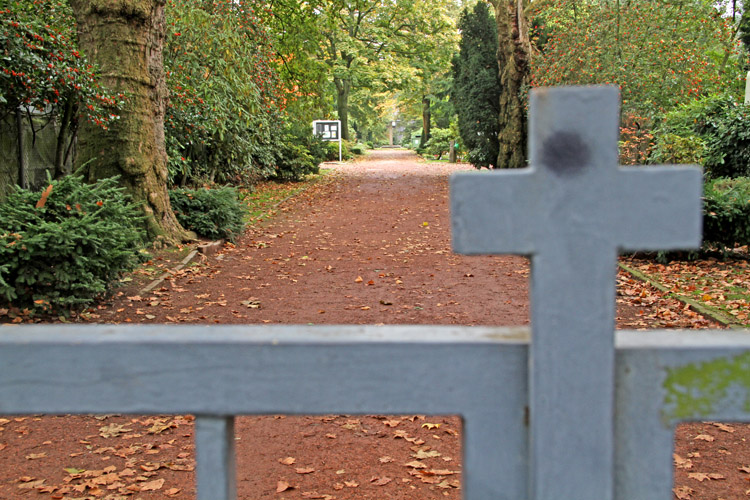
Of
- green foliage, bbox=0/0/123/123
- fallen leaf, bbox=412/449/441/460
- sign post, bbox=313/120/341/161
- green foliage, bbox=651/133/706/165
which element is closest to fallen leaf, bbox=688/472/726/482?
fallen leaf, bbox=412/449/441/460

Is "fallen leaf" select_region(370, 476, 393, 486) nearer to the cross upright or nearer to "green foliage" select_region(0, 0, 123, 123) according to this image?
the cross upright

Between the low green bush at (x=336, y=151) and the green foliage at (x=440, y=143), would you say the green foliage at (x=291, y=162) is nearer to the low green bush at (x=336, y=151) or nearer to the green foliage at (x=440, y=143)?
the low green bush at (x=336, y=151)

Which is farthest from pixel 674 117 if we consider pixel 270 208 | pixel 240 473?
pixel 240 473

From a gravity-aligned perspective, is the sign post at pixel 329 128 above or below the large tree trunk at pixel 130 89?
above

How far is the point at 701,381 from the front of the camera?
108 centimetres

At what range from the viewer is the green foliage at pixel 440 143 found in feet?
138

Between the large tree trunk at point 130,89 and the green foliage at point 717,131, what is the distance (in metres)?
8.40

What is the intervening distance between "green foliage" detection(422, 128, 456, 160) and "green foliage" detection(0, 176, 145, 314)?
35.5 meters

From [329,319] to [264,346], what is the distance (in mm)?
5768

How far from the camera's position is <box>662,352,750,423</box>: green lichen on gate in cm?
108

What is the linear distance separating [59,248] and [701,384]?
6.19m

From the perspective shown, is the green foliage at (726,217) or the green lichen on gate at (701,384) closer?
the green lichen on gate at (701,384)

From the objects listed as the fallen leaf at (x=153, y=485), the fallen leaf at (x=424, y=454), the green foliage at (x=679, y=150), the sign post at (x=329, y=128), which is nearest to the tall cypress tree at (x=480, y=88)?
the sign post at (x=329, y=128)

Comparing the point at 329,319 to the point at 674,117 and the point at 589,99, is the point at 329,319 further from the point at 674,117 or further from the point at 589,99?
the point at 674,117
